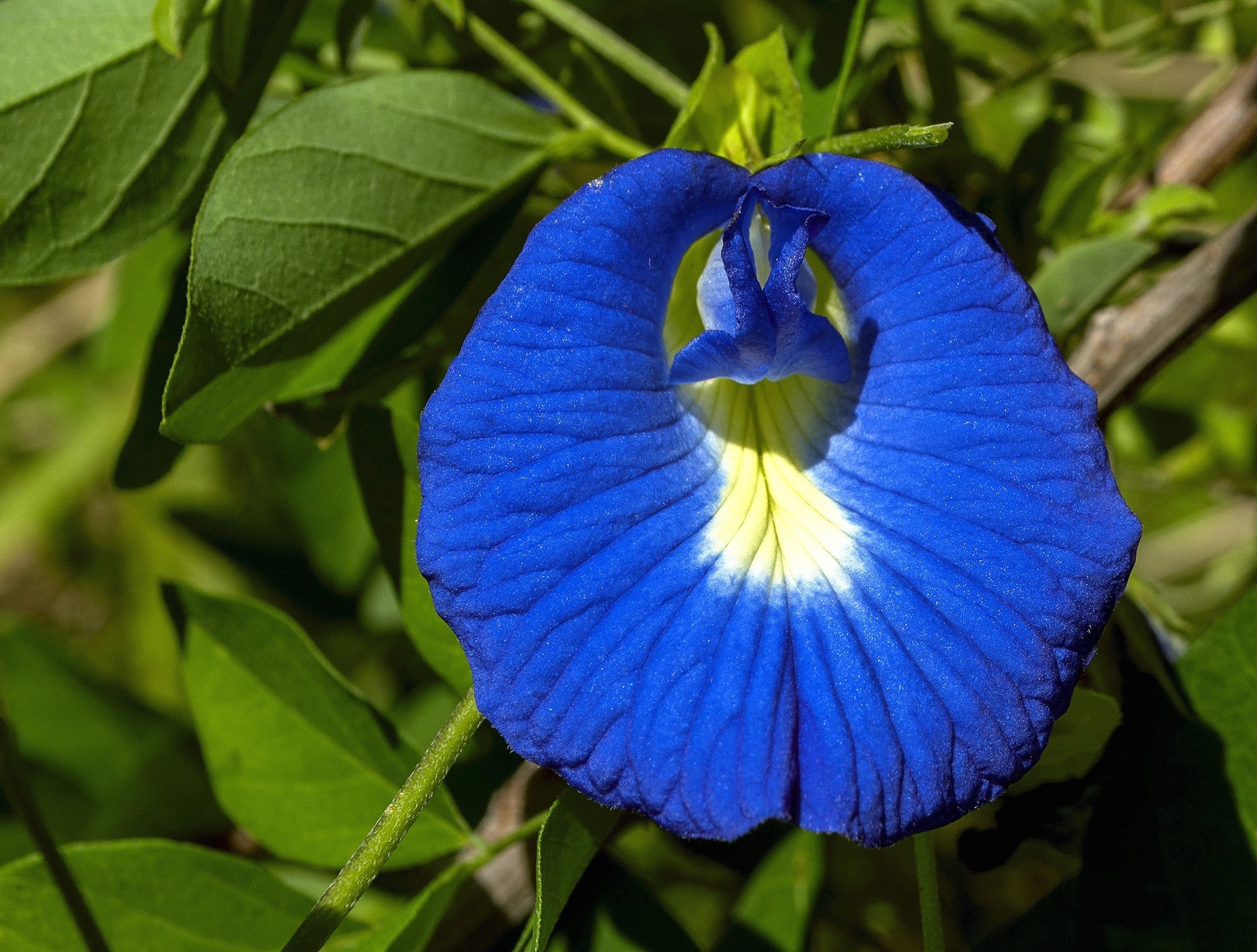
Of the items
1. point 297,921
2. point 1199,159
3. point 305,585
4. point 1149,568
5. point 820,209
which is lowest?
point 1149,568

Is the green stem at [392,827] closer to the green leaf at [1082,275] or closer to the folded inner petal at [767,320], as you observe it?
→ the folded inner petal at [767,320]

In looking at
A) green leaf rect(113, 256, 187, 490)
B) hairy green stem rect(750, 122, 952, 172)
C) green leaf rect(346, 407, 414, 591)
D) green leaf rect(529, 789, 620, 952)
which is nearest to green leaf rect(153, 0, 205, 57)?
green leaf rect(113, 256, 187, 490)

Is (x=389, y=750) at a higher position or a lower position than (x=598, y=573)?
lower

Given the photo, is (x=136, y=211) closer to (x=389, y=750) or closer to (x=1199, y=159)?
(x=389, y=750)

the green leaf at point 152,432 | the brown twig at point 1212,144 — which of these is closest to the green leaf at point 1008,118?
the brown twig at point 1212,144

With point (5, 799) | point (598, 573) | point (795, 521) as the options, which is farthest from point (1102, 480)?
point (5, 799)

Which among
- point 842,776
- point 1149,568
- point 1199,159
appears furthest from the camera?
point 1149,568

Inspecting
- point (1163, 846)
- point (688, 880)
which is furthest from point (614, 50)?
point (688, 880)
